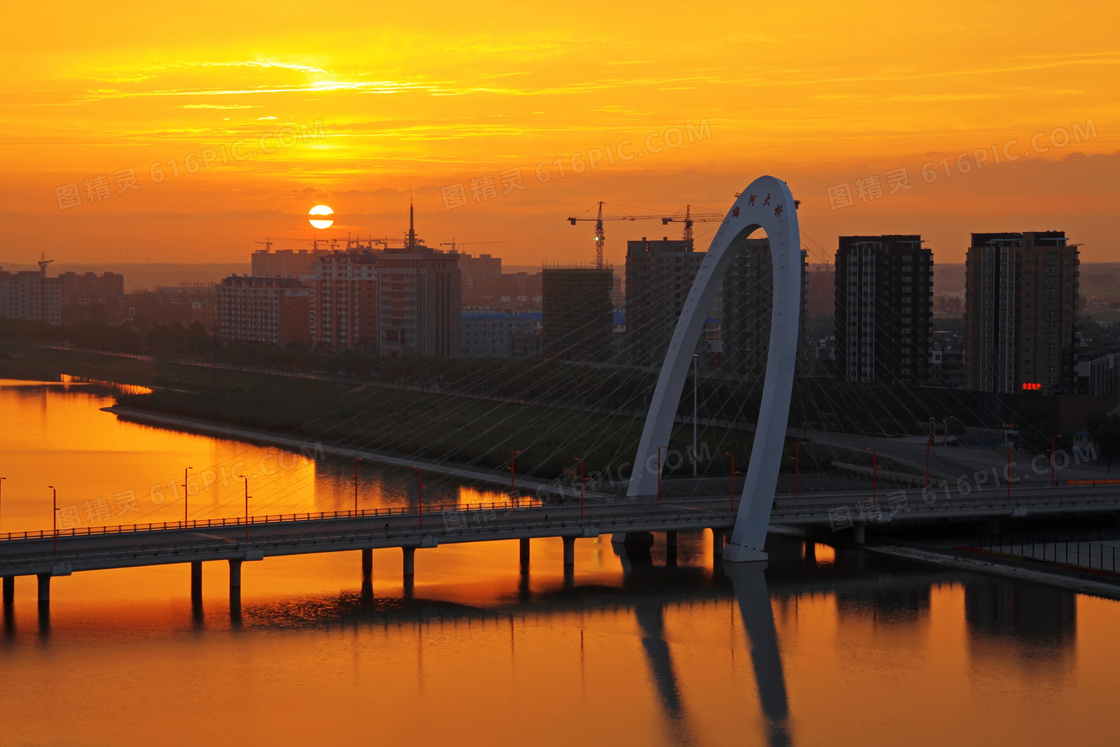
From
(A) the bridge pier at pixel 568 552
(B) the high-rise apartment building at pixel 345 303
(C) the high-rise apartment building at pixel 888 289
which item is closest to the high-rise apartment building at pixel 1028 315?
(C) the high-rise apartment building at pixel 888 289

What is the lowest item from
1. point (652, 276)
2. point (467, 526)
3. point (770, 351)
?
point (467, 526)

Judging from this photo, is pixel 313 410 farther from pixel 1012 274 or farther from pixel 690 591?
pixel 690 591

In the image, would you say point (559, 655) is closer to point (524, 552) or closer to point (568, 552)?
point (568, 552)

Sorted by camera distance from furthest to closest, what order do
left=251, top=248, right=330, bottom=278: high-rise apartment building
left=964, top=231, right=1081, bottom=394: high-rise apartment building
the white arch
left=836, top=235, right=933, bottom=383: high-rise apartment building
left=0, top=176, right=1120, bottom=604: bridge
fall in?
left=251, top=248, right=330, bottom=278: high-rise apartment building < left=836, top=235, right=933, bottom=383: high-rise apartment building < left=964, top=231, right=1081, bottom=394: high-rise apartment building < the white arch < left=0, top=176, right=1120, bottom=604: bridge

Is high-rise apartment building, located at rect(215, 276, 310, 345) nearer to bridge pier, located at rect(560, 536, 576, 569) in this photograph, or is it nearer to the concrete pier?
the concrete pier

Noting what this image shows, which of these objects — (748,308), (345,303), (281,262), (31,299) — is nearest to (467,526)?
(748,308)

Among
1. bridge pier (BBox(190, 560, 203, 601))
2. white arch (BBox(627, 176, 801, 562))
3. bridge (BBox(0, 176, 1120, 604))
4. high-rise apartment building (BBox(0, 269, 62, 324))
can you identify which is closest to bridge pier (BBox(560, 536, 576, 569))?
bridge (BBox(0, 176, 1120, 604))
